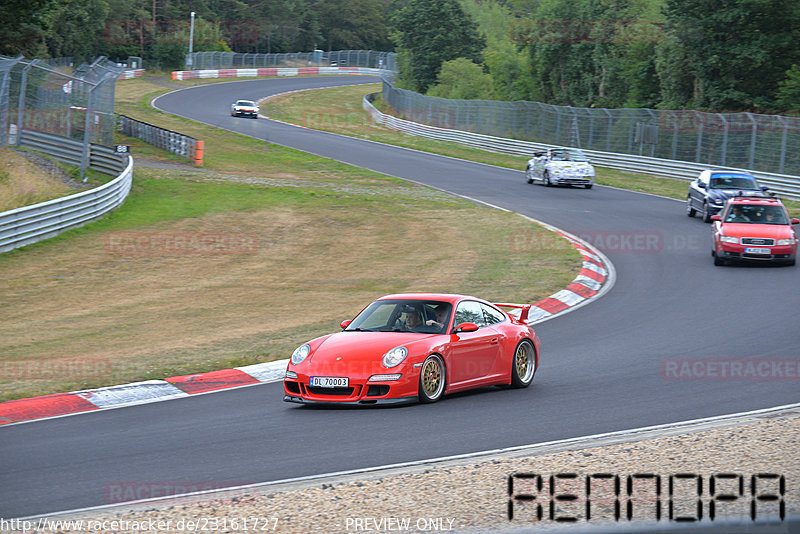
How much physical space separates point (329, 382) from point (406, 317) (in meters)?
1.38

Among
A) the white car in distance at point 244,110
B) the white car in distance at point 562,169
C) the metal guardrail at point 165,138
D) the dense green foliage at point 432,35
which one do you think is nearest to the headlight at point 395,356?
the white car in distance at point 562,169

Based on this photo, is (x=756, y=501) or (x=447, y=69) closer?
(x=756, y=501)

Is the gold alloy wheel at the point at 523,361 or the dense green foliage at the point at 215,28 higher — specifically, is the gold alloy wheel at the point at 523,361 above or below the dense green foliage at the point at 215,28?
below

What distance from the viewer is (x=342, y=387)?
395 inches

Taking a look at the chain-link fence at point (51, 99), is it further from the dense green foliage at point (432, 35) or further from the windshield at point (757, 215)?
the dense green foliage at point (432, 35)

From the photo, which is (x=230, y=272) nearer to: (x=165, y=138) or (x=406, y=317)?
(x=406, y=317)

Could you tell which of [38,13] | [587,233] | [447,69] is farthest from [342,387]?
[447,69]

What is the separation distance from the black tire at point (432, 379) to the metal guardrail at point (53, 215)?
14.3 meters

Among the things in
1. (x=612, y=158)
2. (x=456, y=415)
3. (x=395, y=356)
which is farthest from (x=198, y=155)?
(x=456, y=415)

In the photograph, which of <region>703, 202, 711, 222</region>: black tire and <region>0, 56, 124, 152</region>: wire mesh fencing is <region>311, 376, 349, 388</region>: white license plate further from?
<region>703, 202, 711, 222</region>: black tire

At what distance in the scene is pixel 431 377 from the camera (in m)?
10.3

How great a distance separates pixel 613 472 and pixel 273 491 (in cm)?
253

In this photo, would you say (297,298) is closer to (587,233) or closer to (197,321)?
(197,321)

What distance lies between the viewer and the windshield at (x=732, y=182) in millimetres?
29172
